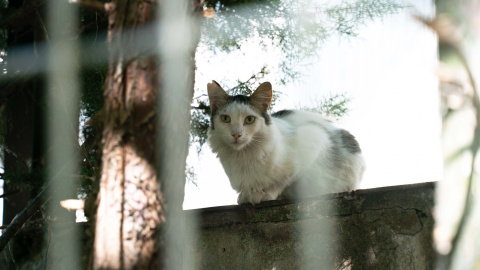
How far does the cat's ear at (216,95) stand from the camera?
217 cm

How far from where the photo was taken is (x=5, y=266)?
250 centimetres

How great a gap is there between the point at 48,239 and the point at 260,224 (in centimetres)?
129

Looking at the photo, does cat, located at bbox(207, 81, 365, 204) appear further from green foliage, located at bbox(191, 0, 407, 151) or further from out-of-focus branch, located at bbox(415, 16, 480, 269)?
out-of-focus branch, located at bbox(415, 16, 480, 269)

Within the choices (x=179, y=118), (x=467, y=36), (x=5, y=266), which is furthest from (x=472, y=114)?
(x=5, y=266)

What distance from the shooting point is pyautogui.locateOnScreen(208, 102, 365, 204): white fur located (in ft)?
6.73

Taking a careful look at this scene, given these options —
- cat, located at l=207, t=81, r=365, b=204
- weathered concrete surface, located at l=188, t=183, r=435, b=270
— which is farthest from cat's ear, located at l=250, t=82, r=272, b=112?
weathered concrete surface, located at l=188, t=183, r=435, b=270

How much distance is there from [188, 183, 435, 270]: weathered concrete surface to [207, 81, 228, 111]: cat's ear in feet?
1.78

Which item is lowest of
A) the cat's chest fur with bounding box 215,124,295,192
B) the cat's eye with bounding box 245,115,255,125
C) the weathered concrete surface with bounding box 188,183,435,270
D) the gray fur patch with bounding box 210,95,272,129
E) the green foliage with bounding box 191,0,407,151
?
the weathered concrete surface with bounding box 188,183,435,270

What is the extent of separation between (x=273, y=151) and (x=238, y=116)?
0.79 feet

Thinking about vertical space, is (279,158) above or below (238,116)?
below

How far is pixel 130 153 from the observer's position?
3.50ft

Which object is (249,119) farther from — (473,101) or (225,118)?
(473,101)

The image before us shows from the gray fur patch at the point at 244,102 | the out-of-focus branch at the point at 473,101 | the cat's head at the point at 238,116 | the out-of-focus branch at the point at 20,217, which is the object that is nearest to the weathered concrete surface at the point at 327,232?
the out-of-focus branch at the point at 473,101

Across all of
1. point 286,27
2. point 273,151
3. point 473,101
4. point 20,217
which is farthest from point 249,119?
point 20,217
